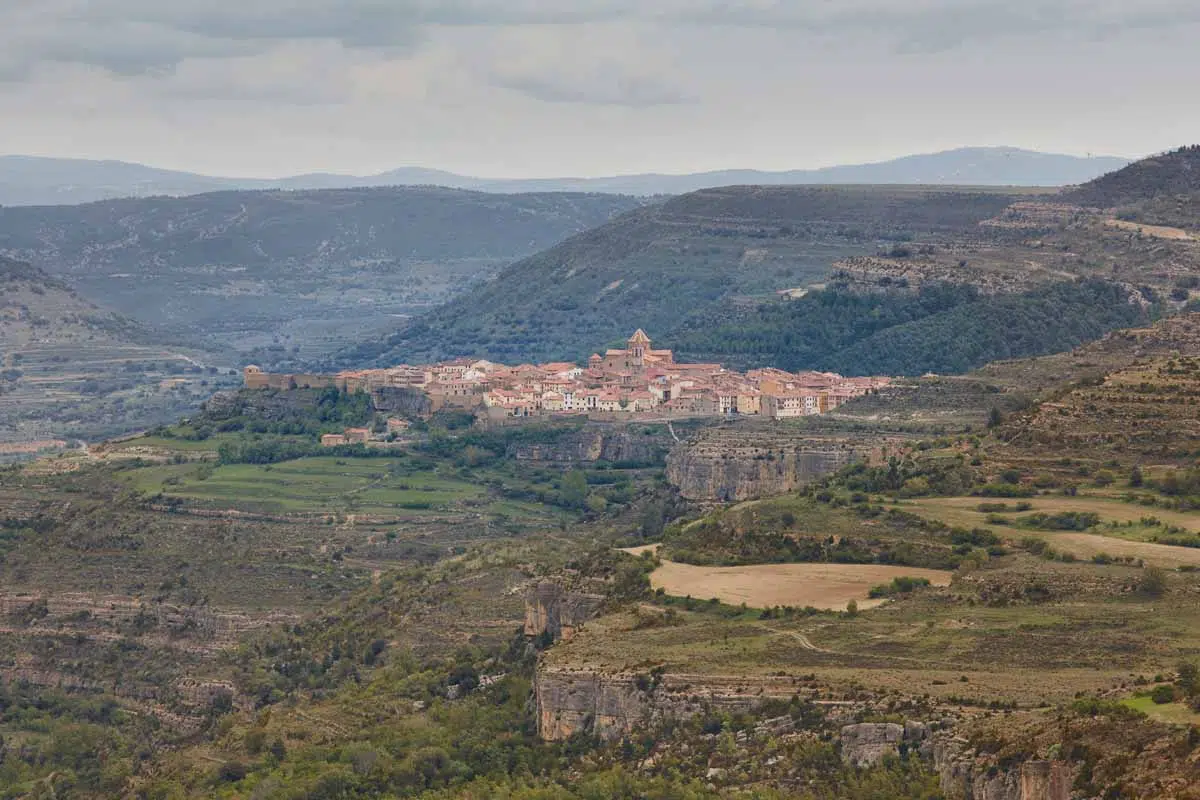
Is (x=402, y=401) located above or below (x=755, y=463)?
below

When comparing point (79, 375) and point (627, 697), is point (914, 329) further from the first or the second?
point (627, 697)

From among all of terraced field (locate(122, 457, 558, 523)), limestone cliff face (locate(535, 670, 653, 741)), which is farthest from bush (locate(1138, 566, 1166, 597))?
terraced field (locate(122, 457, 558, 523))

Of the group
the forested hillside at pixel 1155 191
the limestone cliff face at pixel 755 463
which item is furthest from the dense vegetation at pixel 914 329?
the limestone cliff face at pixel 755 463

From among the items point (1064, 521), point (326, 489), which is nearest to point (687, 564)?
point (1064, 521)

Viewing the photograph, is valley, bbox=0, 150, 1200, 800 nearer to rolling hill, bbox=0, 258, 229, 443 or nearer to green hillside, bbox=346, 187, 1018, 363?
green hillside, bbox=346, 187, 1018, 363

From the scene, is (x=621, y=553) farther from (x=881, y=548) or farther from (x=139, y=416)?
(x=139, y=416)

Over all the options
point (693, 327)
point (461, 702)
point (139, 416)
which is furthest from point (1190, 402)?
point (139, 416)

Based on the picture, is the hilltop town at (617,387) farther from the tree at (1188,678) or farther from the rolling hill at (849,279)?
the tree at (1188,678)
